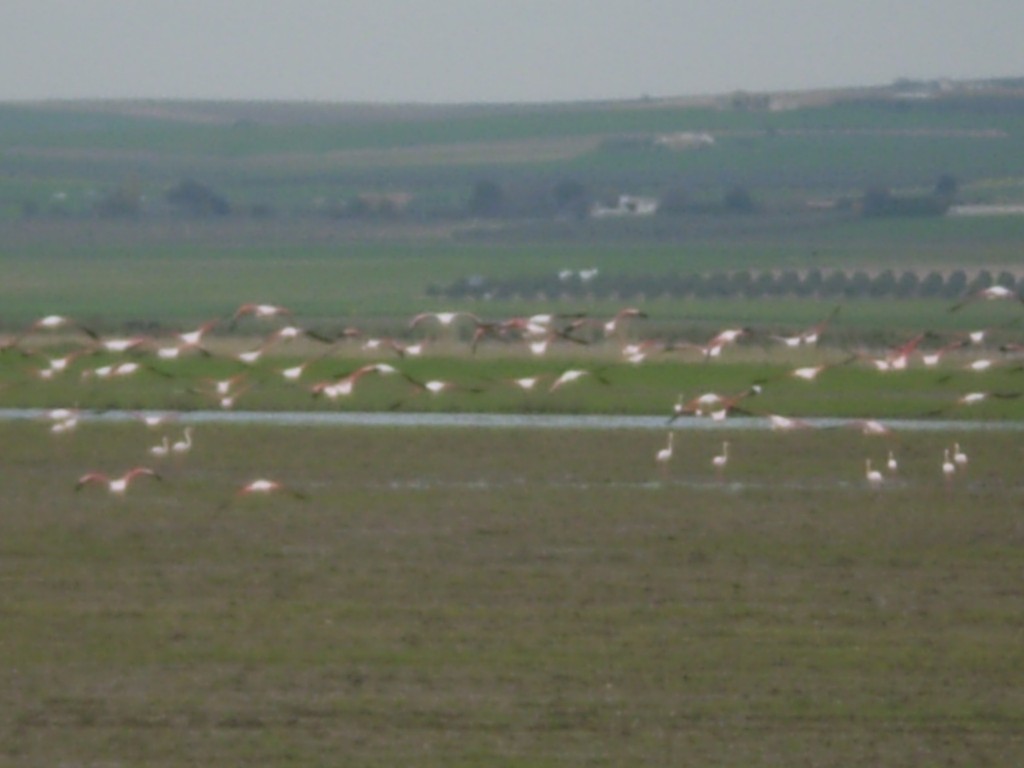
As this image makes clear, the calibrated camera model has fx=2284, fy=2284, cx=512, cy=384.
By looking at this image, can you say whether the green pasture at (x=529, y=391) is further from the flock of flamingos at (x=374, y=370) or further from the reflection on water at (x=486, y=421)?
the reflection on water at (x=486, y=421)

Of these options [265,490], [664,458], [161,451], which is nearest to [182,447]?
[161,451]

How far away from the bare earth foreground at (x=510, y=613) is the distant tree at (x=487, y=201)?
3156 inches

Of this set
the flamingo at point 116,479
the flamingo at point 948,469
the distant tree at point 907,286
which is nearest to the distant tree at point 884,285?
the distant tree at point 907,286

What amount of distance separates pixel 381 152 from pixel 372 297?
53054mm

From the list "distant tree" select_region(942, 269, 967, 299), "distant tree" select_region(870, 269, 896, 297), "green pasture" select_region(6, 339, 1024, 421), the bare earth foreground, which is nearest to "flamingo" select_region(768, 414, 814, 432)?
"green pasture" select_region(6, 339, 1024, 421)

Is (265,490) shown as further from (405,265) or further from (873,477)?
(405,265)

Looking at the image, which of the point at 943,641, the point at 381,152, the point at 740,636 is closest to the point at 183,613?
the point at 740,636

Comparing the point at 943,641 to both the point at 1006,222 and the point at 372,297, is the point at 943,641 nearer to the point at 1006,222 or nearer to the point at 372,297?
the point at 372,297

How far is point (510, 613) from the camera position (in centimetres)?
1430

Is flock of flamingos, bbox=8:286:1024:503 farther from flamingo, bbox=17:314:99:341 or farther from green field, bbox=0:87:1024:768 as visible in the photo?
green field, bbox=0:87:1024:768

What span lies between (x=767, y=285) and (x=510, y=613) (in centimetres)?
5435

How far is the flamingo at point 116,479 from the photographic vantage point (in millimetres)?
20188

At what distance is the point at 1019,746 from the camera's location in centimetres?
1117

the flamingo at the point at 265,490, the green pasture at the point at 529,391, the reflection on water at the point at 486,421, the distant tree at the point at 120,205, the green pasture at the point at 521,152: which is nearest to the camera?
the flamingo at the point at 265,490
